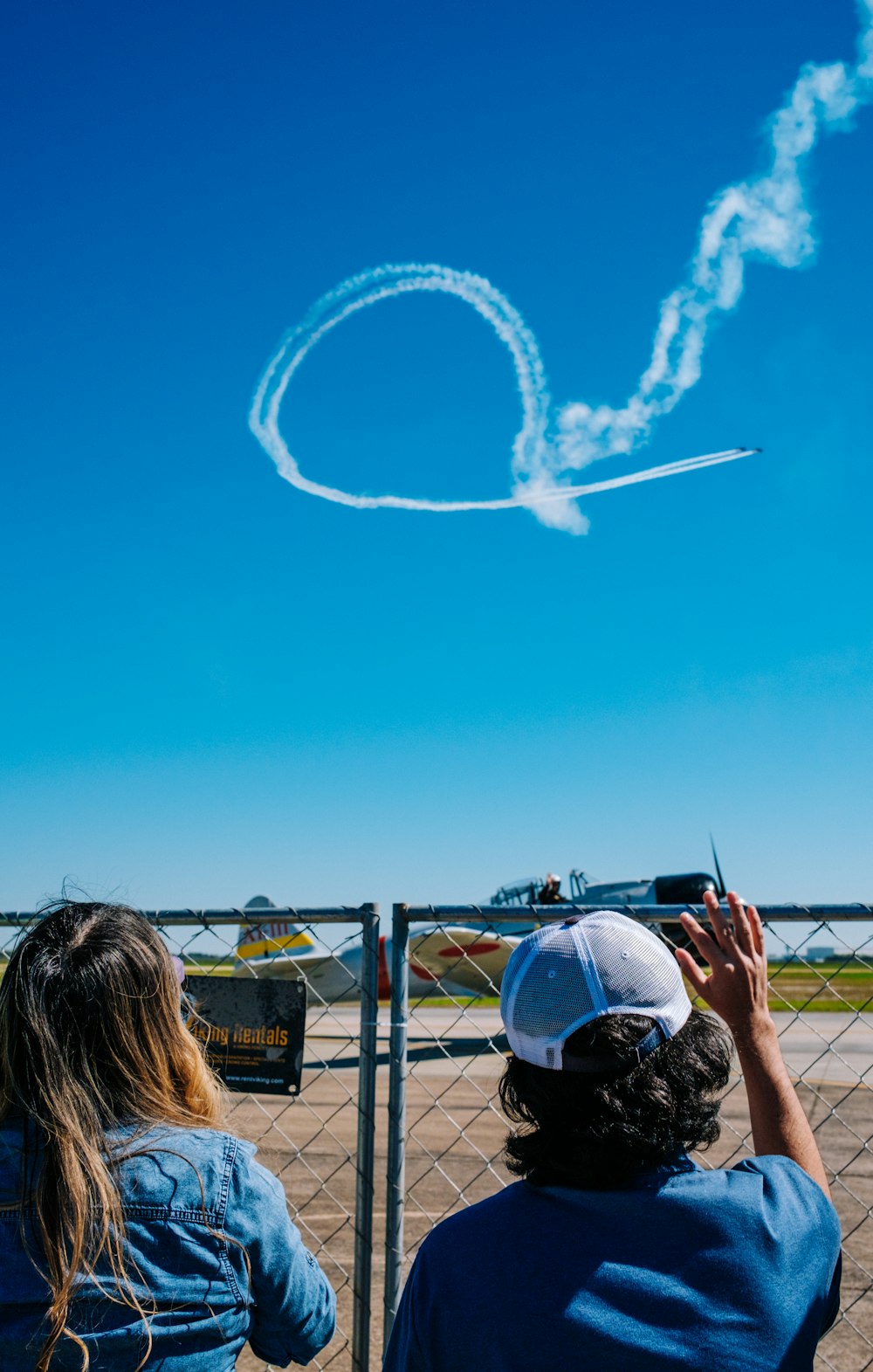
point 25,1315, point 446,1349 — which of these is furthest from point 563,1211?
point 25,1315

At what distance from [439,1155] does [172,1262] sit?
7075 mm

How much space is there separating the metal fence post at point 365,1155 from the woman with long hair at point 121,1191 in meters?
1.07

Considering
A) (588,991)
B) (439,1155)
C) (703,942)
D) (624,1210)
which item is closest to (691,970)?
(703,942)

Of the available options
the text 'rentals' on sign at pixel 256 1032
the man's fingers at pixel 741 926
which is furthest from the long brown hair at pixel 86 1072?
the text 'rentals' on sign at pixel 256 1032

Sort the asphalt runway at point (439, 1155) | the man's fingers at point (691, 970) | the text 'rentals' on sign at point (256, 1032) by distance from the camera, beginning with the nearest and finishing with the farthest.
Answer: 1. the man's fingers at point (691, 970)
2. the text 'rentals' on sign at point (256, 1032)
3. the asphalt runway at point (439, 1155)

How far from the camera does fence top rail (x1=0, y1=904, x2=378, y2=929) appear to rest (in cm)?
301

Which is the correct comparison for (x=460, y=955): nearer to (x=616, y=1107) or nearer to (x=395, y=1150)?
(x=395, y=1150)

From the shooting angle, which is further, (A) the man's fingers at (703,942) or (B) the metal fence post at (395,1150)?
(B) the metal fence post at (395,1150)

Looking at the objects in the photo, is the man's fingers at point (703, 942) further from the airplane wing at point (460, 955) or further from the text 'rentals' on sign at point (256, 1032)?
the airplane wing at point (460, 955)

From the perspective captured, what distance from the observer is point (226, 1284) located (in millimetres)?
1664

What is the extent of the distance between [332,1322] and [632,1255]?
0.87m

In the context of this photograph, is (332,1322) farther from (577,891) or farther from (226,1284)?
(577,891)

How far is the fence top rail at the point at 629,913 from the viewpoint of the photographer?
8.61 ft

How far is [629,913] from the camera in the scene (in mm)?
2811
